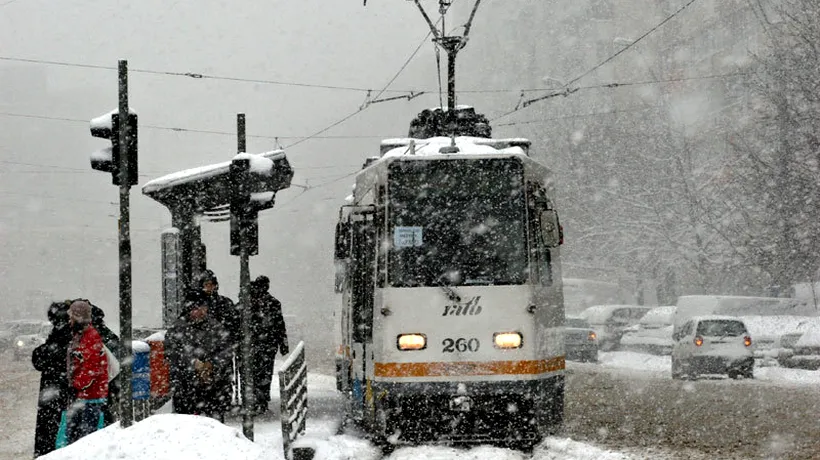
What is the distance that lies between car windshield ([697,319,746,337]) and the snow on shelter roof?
521 inches

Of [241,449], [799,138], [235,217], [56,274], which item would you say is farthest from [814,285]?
[56,274]

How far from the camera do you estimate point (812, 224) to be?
30.8 metres

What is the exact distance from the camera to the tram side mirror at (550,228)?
11273 mm

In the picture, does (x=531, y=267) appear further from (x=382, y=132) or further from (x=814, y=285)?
(x=382, y=132)

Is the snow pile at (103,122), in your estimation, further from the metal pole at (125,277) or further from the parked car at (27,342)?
the parked car at (27,342)

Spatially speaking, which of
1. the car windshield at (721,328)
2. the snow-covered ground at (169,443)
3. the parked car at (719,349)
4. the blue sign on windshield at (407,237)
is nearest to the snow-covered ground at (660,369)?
the parked car at (719,349)

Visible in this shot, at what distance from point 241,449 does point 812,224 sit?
84.4 feet

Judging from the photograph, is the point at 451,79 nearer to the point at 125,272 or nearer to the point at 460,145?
the point at 460,145

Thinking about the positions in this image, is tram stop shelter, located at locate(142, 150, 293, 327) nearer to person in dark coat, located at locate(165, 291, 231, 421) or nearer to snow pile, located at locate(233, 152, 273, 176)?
person in dark coat, located at locate(165, 291, 231, 421)

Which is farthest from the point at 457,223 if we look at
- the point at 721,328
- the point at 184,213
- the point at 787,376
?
the point at 787,376

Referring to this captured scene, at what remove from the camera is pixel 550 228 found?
11352 millimetres

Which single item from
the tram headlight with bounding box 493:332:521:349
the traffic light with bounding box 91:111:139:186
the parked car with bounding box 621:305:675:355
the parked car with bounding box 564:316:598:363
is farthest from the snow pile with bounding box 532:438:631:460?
the parked car with bounding box 621:305:675:355

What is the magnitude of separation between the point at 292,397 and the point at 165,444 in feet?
8.63

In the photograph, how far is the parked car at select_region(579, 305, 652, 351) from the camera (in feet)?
114
